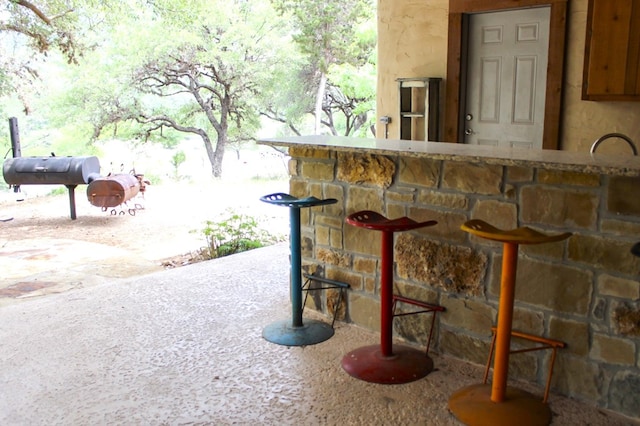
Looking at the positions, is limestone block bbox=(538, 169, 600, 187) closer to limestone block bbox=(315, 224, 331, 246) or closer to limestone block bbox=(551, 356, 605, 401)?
limestone block bbox=(551, 356, 605, 401)

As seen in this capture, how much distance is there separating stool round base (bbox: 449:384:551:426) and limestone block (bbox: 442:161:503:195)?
Result: 2.64 feet

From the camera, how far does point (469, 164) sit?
7.82ft

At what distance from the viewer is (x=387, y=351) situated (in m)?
2.54

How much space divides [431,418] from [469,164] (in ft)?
3.40

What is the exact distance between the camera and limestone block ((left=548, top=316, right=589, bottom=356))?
2.13m

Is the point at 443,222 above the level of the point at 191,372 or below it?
above

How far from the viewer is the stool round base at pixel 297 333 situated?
9.14ft

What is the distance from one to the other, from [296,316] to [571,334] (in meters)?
1.33

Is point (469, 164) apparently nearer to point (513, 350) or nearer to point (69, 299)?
point (513, 350)

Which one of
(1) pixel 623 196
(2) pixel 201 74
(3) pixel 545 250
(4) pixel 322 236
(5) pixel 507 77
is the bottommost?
(4) pixel 322 236

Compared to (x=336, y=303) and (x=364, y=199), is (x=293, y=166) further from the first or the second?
(x=336, y=303)

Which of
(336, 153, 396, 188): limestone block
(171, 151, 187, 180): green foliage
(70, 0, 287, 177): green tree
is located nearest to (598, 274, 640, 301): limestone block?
(336, 153, 396, 188): limestone block

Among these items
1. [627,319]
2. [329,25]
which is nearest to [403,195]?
[627,319]

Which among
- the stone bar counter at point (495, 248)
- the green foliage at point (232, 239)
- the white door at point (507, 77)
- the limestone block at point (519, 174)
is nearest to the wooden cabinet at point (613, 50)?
the white door at point (507, 77)
